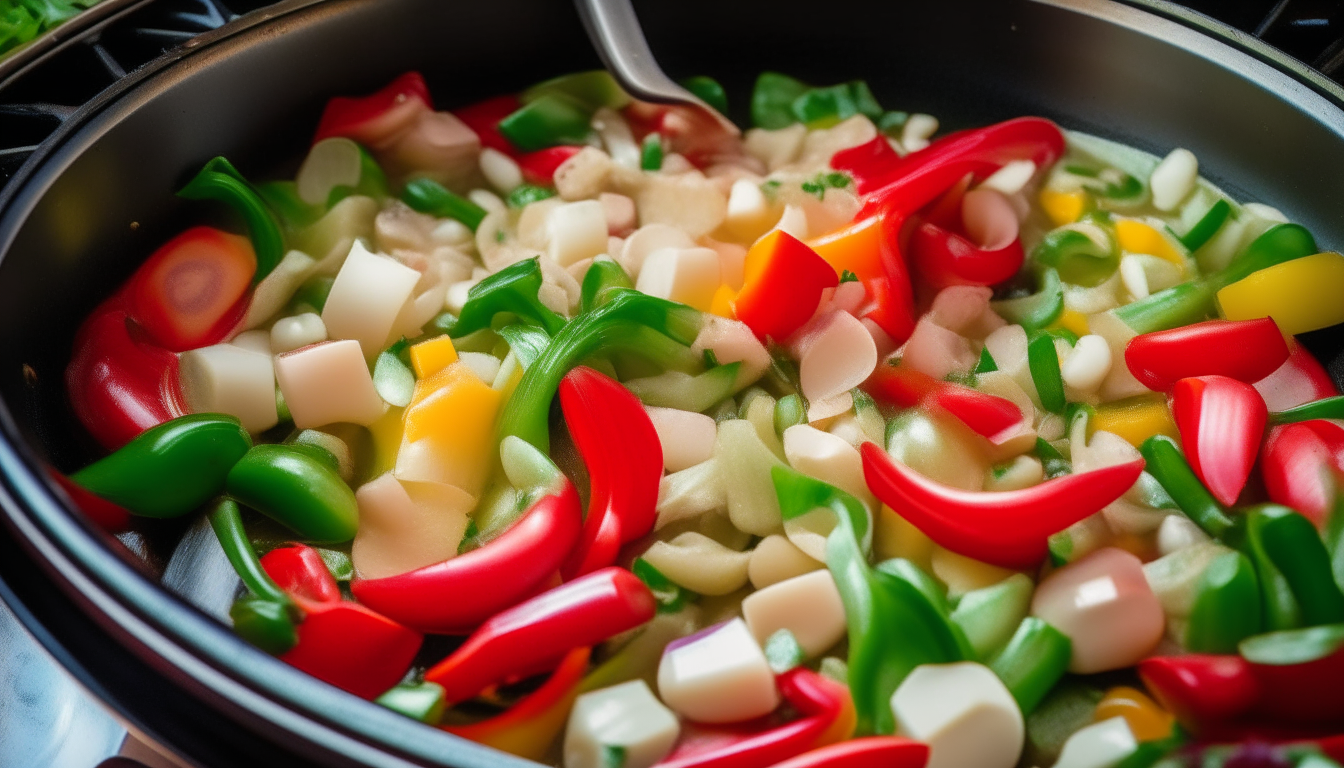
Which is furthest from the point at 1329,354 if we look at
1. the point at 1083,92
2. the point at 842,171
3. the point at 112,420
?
the point at 112,420

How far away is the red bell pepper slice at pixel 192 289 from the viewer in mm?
969

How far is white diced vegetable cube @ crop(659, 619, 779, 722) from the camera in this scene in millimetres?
700

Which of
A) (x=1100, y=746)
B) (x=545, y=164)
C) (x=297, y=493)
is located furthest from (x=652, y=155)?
(x=1100, y=746)

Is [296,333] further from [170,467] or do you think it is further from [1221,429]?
[1221,429]

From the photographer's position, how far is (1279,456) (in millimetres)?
846

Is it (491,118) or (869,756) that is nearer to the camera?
(869,756)

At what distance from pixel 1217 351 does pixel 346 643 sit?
0.81m

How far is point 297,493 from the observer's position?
0.82 m

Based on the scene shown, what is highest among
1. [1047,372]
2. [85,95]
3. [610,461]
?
[85,95]

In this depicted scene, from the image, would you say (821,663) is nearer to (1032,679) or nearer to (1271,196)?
(1032,679)

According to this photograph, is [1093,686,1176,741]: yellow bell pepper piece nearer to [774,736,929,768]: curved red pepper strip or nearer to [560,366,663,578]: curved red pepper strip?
[774,736,929,768]: curved red pepper strip

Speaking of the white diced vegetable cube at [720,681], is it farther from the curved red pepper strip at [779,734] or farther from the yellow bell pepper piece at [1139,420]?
the yellow bell pepper piece at [1139,420]

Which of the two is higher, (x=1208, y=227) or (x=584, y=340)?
(x=584, y=340)

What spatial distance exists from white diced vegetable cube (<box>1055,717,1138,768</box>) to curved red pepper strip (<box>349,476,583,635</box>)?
1.31 ft
